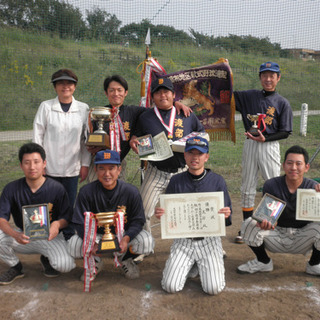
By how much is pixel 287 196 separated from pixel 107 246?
5.76 ft

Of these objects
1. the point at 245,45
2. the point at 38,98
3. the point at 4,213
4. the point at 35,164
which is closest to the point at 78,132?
the point at 35,164

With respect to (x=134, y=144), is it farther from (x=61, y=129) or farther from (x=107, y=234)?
(x=107, y=234)

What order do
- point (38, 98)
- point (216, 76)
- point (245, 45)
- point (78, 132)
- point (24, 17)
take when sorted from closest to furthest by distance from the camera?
1. point (78, 132)
2. point (216, 76)
3. point (24, 17)
4. point (245, 45)
5. point (38, 98)

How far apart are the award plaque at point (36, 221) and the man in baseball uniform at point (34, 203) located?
0.08 meters

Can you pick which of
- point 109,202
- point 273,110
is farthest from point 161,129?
point 273,110

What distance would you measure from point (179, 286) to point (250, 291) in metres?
0.63

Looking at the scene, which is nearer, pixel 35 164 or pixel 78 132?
pixel 35 164

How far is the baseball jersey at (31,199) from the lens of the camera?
3.47 metres

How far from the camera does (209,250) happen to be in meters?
3.45

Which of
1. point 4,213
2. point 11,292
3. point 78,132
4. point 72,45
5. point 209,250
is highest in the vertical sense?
point 72,45

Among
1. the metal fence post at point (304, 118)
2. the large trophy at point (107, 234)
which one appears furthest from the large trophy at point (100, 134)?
the metal fence post at point (304, 118)

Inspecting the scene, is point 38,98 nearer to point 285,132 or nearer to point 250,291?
point 285,132

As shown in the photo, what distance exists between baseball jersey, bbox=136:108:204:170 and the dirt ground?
1098mm

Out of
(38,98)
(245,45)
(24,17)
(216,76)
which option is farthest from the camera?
(38,98)
